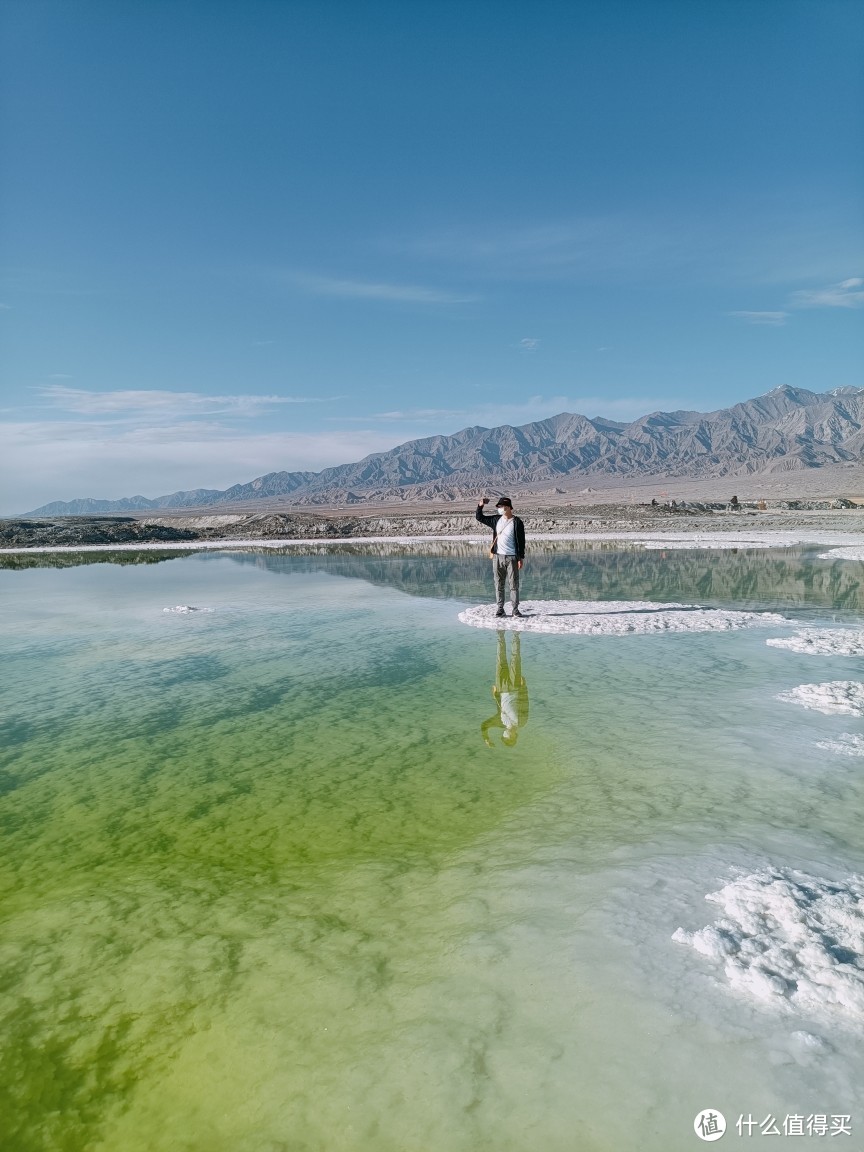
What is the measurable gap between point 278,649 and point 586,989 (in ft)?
32.5

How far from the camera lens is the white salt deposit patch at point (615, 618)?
13172 millimetres

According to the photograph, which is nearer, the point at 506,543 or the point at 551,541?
the point at 506,543

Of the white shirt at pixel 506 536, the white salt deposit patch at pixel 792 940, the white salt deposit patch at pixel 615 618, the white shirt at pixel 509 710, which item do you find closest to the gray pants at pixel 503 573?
the white shirt at pixel 506 536

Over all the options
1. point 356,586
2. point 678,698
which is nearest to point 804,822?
point 678,698

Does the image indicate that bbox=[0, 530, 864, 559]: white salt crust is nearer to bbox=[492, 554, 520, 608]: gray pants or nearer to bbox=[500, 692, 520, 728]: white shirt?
bbox=[492, 554, 520, 608]: gray pants

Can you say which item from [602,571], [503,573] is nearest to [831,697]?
[503,573]

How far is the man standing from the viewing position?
13.7m

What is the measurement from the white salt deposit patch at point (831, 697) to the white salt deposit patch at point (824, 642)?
2.16 metres

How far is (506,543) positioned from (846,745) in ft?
26.1

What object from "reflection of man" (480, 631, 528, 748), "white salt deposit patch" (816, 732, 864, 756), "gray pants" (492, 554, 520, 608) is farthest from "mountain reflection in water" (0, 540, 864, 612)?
"white salt deposit patch" (816, 732, 864, 756)

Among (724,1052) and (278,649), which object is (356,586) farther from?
(724,1052)

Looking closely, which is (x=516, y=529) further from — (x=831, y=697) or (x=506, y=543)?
(x=831, y=697)

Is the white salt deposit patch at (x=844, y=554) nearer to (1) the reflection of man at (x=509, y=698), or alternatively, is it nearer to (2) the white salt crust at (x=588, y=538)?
(2) the white salt crust at (x=588, y=538)

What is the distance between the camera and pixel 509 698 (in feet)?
29.8
